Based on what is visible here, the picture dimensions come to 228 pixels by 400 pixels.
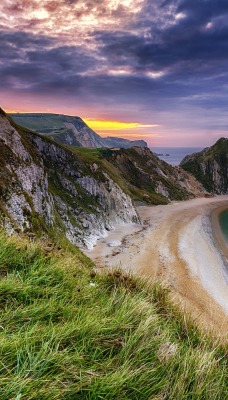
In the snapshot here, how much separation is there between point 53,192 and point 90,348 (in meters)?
45.3

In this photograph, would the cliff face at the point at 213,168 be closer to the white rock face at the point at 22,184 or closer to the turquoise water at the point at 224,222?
the turquoise water at the point at 224,222

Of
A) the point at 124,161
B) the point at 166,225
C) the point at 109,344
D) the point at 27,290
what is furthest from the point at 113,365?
the point at 124,161

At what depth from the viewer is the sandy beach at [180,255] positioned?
31.9 m

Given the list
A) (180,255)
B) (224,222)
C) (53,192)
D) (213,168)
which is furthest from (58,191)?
(213,168)

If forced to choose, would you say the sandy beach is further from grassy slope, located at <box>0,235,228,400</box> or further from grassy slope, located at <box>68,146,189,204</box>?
grassy slope, located at <box>68,146,189,204</box>

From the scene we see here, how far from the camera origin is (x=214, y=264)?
42375mm

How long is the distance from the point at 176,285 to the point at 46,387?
34.1 meters

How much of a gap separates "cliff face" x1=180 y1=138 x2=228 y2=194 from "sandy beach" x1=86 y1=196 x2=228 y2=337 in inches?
3160

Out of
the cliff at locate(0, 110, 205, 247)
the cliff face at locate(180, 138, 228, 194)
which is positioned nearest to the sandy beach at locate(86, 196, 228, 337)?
the cliff at locate(0, 110, 205, 247)

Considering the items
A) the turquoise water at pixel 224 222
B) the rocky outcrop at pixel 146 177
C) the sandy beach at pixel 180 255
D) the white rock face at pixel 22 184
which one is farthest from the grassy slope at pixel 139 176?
the white rock face at pixel 22 184

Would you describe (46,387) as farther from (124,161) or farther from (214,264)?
(124,161)

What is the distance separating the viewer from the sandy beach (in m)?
31.9

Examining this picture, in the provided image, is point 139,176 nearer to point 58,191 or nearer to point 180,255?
point 58,191

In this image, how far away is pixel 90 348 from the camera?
3119mm
